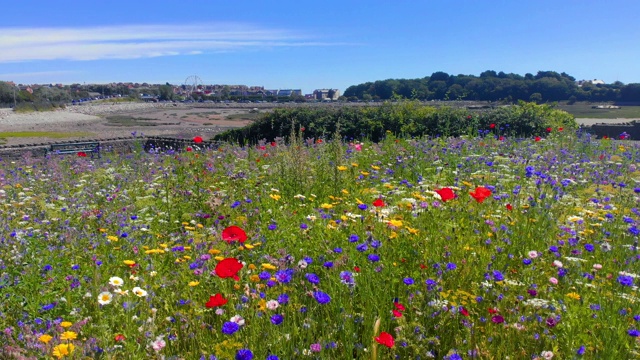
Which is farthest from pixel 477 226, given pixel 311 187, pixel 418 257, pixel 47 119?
pixel 47 119

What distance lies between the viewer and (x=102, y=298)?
282 cm

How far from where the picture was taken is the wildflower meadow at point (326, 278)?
2609mm

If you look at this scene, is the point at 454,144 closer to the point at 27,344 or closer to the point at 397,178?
the point at 397,178

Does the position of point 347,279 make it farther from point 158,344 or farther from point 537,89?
point 537,89

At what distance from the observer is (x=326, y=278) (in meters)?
3.32

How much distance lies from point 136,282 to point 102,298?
1.98 feet

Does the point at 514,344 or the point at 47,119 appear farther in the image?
the point at 47,119

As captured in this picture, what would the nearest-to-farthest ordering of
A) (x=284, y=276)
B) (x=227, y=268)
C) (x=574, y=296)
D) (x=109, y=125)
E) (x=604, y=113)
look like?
(x=227, y=268) < (x=574, y=296) < (x=284, y=276) < (x=109, y=125) < (x=604, y=113)

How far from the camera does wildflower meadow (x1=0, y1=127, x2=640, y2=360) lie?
2.61 meters

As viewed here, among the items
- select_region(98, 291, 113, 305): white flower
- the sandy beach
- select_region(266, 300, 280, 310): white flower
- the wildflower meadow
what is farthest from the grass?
select_region(98, 291, 113, 305): white flower

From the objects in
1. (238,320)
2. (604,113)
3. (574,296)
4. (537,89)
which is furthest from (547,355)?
(537,89)

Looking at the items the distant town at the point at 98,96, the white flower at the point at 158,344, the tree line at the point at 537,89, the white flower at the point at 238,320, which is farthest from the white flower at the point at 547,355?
the distant town at the point at 98,96

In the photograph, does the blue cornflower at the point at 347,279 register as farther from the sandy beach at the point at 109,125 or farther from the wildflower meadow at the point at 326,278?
the sandy beach at the point at 109,125

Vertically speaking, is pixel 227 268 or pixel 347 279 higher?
pixel 227 268
